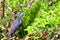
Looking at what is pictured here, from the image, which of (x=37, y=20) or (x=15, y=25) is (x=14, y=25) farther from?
(x=37, y=20)

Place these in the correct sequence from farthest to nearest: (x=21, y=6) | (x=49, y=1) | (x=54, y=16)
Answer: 1. (x=49, y=1)
2. (x=21, y=6)
3. (x=54, y=16)

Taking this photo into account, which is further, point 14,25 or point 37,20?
point 14,25

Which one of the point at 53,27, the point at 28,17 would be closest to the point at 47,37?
the point at 53,27

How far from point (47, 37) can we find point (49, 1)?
0.61 metres

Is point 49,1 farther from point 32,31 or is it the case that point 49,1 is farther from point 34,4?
point 32,31

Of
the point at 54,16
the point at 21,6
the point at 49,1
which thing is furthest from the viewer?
the point at 49,1

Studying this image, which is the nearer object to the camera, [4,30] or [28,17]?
[4,30]

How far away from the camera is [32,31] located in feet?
6.48

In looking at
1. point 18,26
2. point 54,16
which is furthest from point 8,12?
point 54,16

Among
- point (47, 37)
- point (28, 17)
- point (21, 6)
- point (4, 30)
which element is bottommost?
point (47, 37)

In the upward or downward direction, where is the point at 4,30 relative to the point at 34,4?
downward

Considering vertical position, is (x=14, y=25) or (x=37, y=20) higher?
(x=14, y=25)

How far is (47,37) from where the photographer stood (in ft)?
A: 6.64

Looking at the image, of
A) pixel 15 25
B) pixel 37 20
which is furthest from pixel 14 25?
pixel 37 20
